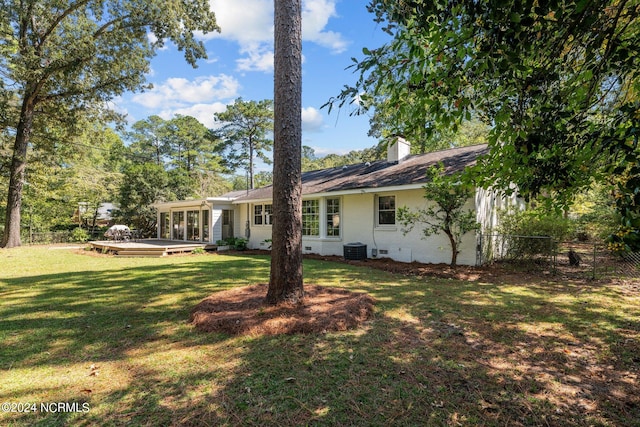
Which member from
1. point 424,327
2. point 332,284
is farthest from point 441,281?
point 424,327

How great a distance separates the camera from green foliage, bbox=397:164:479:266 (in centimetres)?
895

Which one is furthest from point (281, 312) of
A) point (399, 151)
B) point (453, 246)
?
point (399, 151)

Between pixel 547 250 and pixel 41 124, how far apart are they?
82.5 ft

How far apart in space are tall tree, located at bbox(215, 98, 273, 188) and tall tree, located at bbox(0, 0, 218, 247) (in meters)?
16.6

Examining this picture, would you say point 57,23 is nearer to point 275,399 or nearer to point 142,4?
point 142,4

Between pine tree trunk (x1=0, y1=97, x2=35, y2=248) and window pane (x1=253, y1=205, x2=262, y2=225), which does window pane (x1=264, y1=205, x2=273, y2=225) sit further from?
pine tree trunk (x1=0, y1=97, x2=35, y2=248)

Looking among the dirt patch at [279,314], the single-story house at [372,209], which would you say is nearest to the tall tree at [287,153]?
the dirt patch at [279,314]

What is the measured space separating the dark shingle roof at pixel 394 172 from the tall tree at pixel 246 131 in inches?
808

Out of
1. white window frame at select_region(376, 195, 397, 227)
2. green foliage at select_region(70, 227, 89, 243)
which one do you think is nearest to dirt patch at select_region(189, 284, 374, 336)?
white window frame at select_region(376, 195, 397, 227)

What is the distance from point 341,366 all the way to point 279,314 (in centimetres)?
157

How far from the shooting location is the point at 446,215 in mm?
9562

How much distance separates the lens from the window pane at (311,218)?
14281 mm

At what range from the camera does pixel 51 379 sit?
306cm

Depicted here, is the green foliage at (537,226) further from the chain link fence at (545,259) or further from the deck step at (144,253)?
the deck step at (144,253)
